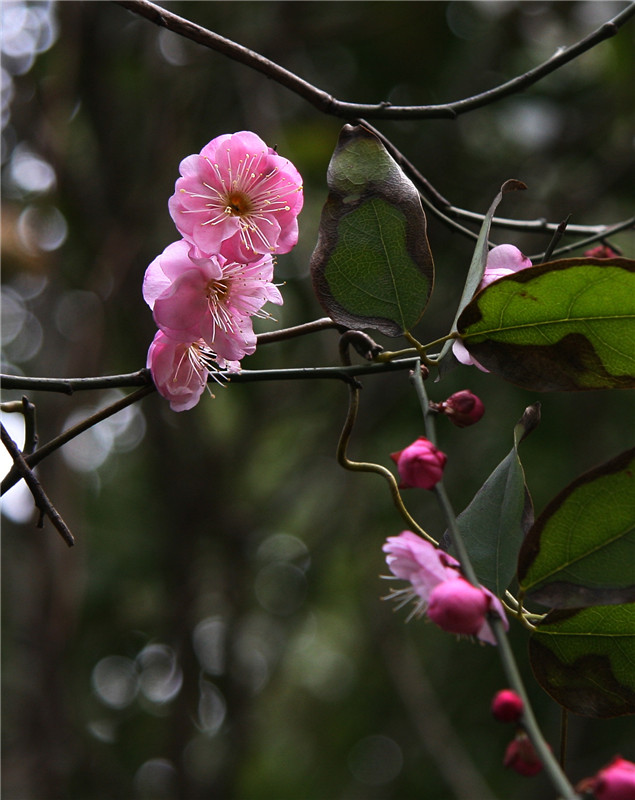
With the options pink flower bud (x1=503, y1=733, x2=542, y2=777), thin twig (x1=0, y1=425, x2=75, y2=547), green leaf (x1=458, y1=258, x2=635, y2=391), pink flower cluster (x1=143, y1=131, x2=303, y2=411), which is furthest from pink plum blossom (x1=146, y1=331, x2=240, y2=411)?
pink flower bud (x1=503, y1=733, x2=542, y2=777)

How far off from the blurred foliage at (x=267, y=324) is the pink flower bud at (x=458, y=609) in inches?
75.6

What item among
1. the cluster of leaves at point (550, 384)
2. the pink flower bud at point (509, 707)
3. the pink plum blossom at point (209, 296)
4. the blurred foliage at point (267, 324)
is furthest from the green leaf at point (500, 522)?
the blurred foliage at point (267, 324)

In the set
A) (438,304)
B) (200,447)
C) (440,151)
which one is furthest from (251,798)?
(440,151)

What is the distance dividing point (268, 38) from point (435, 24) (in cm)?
55

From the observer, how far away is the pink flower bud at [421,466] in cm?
47

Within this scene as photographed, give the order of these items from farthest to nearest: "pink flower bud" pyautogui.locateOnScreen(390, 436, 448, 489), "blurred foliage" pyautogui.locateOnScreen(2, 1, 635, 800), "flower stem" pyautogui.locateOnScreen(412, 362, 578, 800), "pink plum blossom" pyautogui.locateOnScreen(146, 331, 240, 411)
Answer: "blurred foliage" pyautogui.locateOnScreen(2, 1, 635, 800) < "pink plum blossom" pyautogui.locateOnScreen(146, 331, 240, 411) < "pink flower bud" pyautogui.locateOnScreen(390, 436, 448, 489) < "flower stem" pyautogui.locateOnScreen(412, 362, 578, 800)

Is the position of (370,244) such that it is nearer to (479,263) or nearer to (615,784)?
(479,263)

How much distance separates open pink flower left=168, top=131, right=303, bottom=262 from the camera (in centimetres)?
65

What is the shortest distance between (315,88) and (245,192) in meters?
0.10

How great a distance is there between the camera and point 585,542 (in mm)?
491

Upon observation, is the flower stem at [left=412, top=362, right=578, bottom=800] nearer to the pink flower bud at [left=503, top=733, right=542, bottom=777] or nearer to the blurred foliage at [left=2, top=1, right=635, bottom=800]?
the pink flower bud at [left=503, top=733, right=542, bottom=777]

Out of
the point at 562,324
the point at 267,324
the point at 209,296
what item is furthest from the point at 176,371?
the point at 267,324

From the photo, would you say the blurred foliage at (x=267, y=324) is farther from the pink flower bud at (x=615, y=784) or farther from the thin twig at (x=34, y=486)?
the pink flower bud at (x=615, y=784)

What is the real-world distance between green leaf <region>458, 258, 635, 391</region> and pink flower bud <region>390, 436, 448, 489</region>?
9 centimetres
